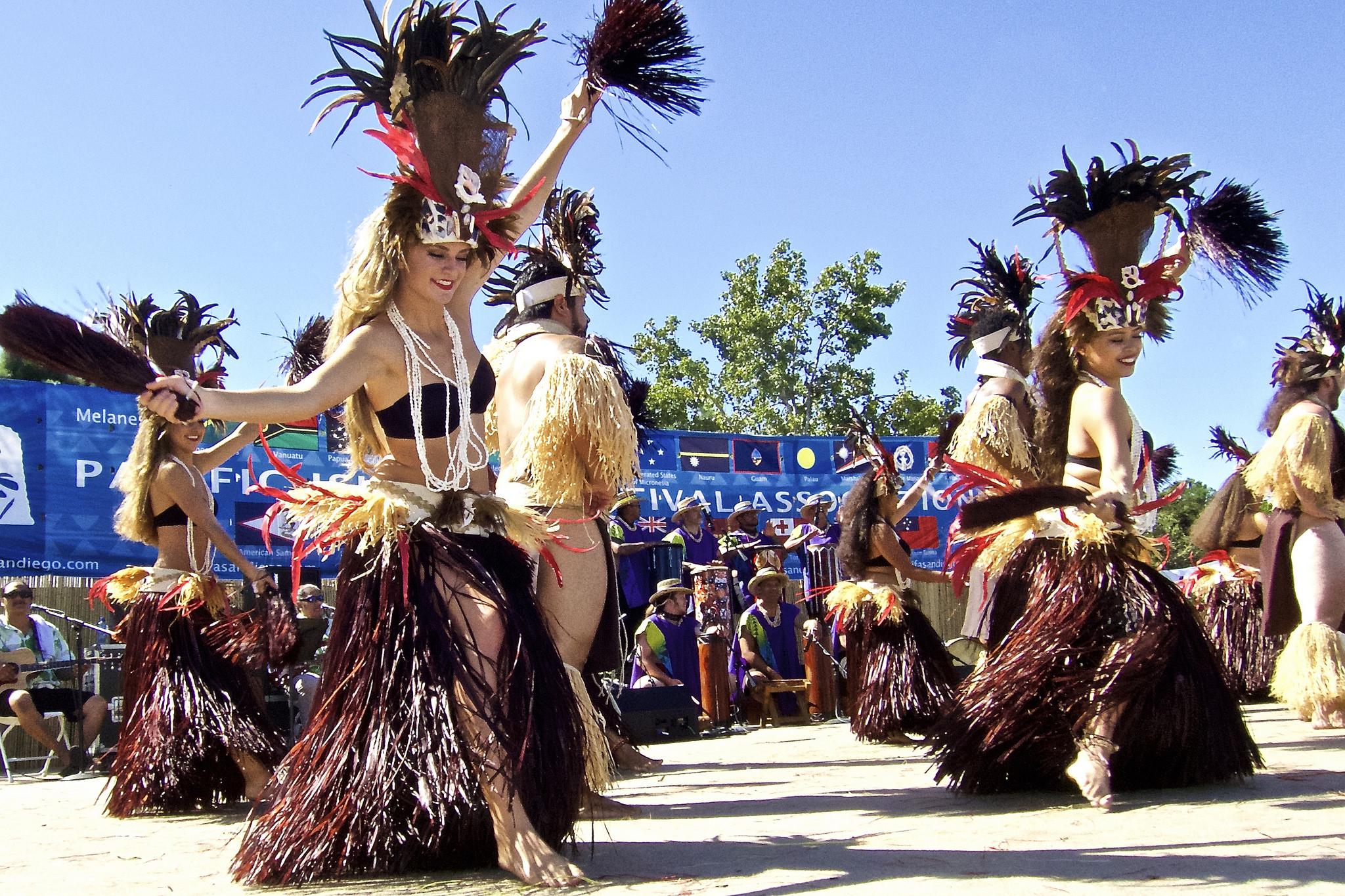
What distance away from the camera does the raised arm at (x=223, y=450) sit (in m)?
4.85

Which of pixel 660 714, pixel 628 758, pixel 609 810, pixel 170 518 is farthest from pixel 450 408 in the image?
pixel 660 714

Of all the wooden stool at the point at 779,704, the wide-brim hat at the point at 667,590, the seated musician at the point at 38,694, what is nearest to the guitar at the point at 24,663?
the seated musician at the point at 38,694

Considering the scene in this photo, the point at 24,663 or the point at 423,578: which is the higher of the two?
the point at 423,578

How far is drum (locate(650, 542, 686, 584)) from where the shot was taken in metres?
9.05

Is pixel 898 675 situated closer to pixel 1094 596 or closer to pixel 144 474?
pixel 1094 596

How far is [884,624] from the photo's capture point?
600cm

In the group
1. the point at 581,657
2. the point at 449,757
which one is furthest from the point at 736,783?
the point at 449,757

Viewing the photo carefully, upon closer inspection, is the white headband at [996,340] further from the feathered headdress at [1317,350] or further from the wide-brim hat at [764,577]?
the wide-brim hat at [764,577]

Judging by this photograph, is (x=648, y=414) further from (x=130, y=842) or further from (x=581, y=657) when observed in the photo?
(x=130, y=842)

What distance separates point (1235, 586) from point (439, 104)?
611 centimetres

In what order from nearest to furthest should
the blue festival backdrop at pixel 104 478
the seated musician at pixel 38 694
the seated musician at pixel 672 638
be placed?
the seated musician at pixel 38 694, the seated musician at pixel 672 638, the blue festival backdrop at pixel 104 478

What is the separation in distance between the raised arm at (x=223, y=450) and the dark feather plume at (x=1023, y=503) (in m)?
2.92

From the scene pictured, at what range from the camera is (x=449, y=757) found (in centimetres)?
268

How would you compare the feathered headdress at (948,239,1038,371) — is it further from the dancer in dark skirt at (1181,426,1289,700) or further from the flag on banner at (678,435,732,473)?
the flag on banner at (678,435,732,473)
